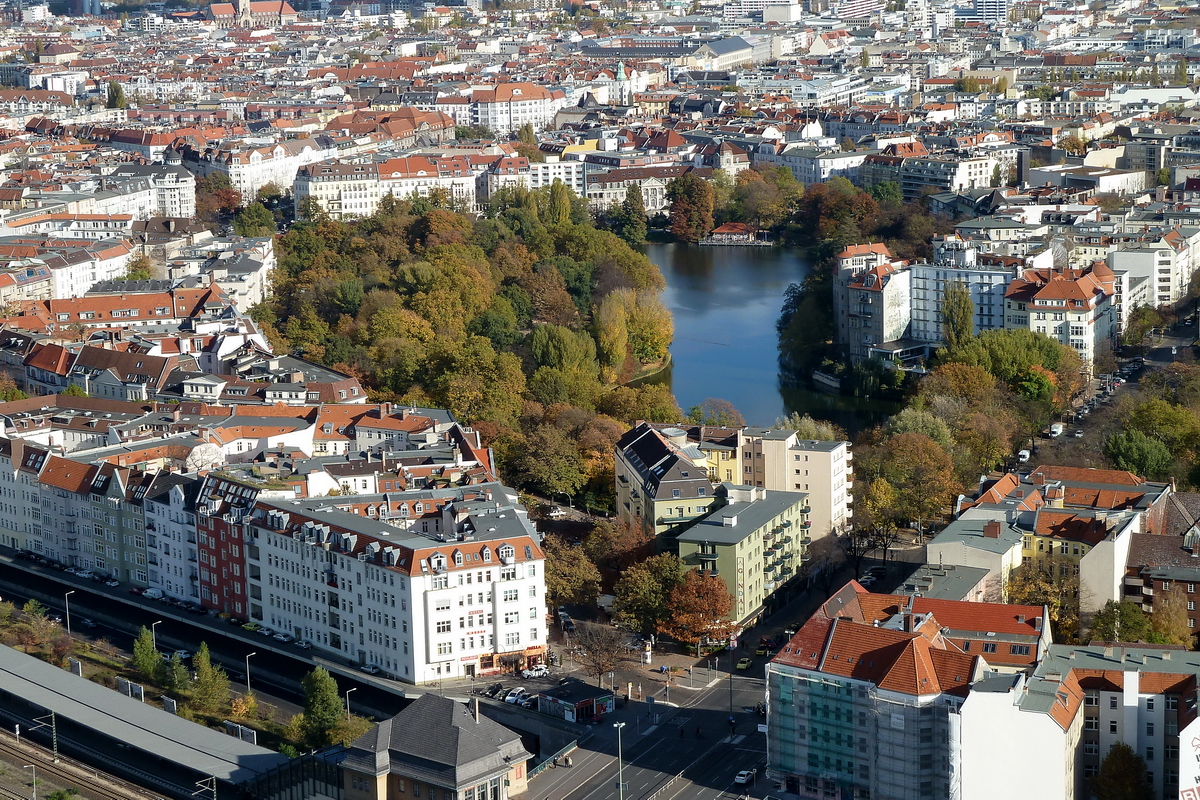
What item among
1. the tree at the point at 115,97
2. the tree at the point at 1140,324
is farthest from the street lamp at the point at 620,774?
the tree at the point at 115,97

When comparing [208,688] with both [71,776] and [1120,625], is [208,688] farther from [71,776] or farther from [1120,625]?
[1120,625]

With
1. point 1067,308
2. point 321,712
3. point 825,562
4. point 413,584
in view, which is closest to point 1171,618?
point 825,562

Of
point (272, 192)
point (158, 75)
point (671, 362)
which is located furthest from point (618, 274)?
point (158, 75)

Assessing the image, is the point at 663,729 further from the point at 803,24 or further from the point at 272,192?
the point at 803,24

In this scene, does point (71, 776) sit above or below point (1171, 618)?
below

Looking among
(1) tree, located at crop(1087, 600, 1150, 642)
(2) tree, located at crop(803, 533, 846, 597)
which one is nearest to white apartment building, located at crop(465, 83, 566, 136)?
(2) tree, located at crop(803, 533, 846, 597)

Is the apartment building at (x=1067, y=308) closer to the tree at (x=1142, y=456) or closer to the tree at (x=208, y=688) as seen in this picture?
the tree at (x=1142, y=456)
